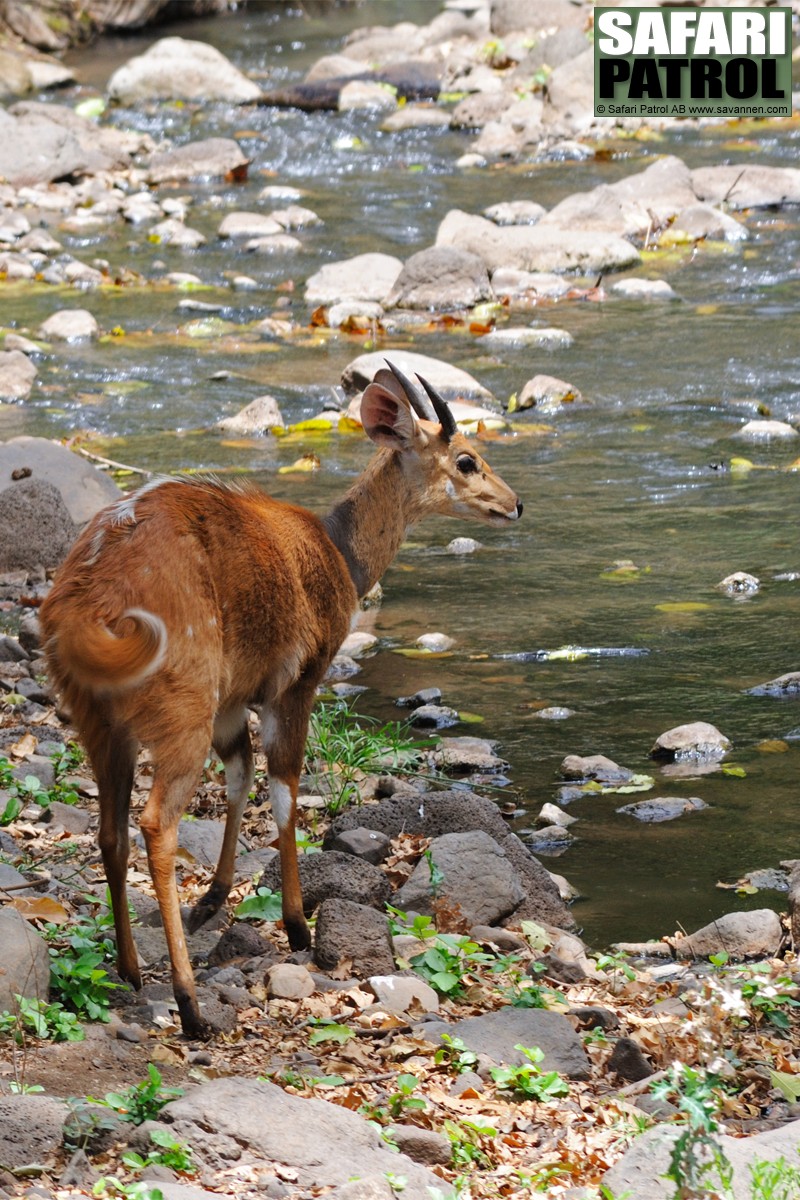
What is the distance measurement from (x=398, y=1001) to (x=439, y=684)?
10.5 ft

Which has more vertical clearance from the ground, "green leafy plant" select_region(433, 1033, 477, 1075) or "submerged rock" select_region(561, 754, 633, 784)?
"green leafy plant" select_region(433, 1033, 477, 1075)

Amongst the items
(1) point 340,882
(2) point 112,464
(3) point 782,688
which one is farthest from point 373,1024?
(2) point 112,464

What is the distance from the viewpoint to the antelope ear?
598 cm

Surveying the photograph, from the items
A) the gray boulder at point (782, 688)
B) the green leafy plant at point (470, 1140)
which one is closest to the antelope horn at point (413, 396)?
the gray boulder at point (782, 688)

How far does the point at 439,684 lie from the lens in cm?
787

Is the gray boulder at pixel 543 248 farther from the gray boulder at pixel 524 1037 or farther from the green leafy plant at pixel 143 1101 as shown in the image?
the green leafy plant at pixel 143 1101

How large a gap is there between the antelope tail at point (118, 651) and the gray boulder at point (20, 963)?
689mm

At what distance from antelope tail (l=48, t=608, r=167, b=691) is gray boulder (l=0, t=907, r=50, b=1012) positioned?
2.26ft

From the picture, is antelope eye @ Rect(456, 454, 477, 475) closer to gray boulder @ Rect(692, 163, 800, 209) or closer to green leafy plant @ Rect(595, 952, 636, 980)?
green leafy plant @ Rect(595, 952, 636, 980)

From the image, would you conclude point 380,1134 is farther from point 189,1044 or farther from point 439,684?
point 439,684

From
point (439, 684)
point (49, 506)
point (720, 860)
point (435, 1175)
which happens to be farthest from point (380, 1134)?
point (49, 506)

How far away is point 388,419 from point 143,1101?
2.99 m

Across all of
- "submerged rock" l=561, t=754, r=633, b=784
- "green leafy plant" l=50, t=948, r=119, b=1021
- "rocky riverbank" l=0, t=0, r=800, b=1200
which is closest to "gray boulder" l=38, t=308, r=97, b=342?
"rocky riverbank" l=0, t=0, r=800, b=1200

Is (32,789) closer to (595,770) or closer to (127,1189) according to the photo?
(595,770)
